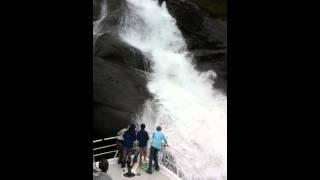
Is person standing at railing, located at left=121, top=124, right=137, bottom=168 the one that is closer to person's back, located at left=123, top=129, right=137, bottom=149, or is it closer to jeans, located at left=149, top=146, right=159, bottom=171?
person's back, located at left=123, top=129, right=137, bottom=149

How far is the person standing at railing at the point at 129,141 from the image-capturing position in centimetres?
612

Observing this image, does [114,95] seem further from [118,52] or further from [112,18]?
[112,18]

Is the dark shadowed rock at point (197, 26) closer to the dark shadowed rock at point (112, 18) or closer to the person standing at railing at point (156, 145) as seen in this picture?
the dark shadowed rock at point (112, 18)

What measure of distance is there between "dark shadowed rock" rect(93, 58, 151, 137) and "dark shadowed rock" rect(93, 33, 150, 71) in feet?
0.28

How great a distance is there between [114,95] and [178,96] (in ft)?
3.21

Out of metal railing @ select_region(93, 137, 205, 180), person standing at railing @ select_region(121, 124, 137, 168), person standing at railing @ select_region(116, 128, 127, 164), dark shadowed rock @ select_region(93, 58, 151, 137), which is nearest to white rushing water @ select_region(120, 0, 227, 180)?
metal railing @ select_region(93, 137, 205, 180)

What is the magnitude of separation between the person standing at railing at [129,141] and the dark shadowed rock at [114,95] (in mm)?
438

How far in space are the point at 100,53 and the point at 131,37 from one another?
1.80 ft

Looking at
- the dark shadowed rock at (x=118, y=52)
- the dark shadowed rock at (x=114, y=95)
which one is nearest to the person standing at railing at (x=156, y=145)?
the dark shadowed rock at (x=114, y=95)
